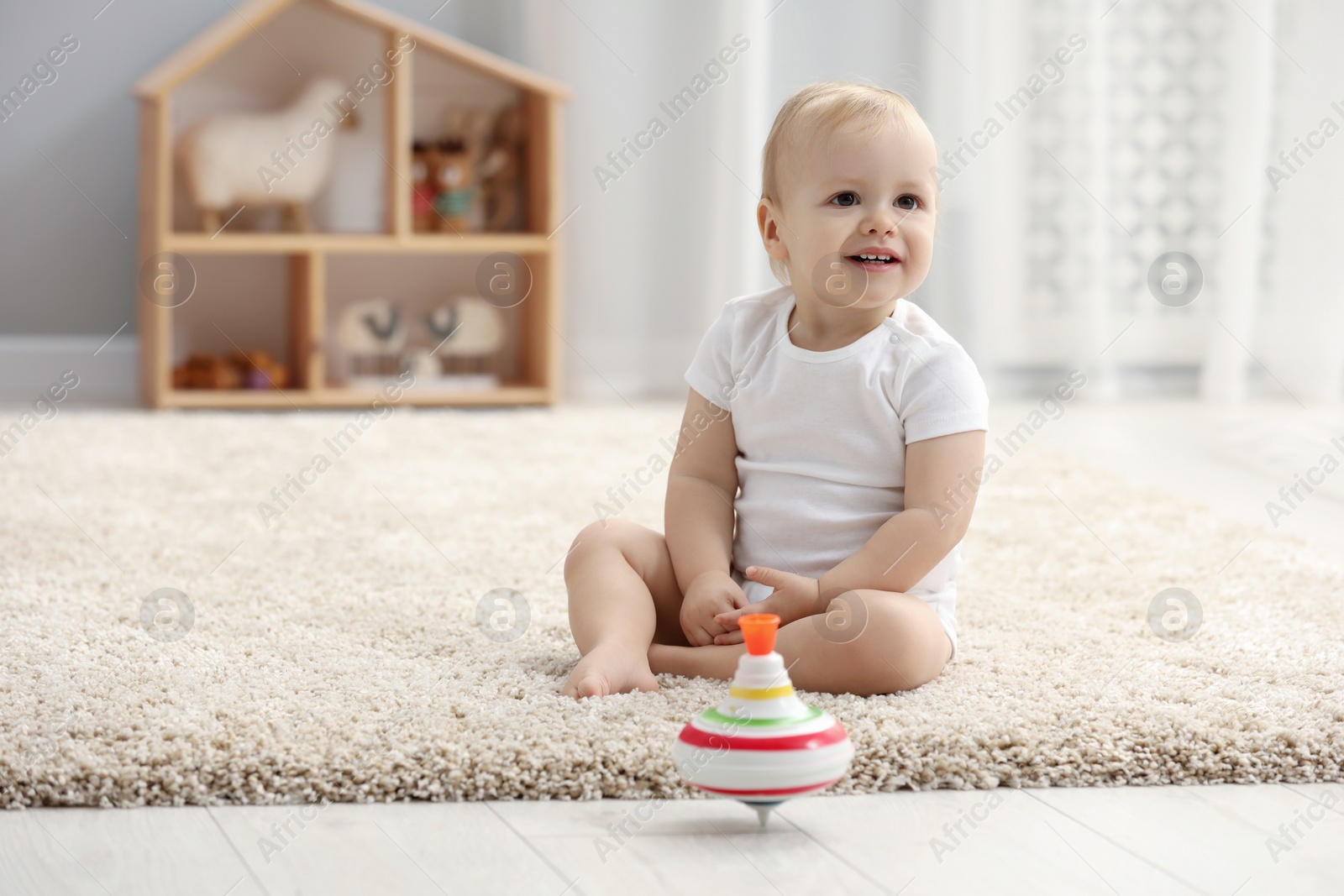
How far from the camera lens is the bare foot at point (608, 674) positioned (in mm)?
809

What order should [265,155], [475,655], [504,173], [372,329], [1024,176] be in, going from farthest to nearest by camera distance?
[1024,176]
[504,173]
[372,329]
[265,155]
[475,655]

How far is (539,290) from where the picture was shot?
2559 millimetres

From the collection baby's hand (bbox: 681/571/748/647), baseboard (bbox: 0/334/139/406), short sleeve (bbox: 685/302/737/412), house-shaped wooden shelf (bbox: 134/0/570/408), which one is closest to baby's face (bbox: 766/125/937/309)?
short sleeve (bbox: 685/302/737/412)

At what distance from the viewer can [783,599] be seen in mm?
858

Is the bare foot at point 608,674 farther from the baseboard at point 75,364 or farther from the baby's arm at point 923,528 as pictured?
the baseboard at point 75,364

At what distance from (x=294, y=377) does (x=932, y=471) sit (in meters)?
1.95

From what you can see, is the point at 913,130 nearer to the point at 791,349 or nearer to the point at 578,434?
the point at 791,349

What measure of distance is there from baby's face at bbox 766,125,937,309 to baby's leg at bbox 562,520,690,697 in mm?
228

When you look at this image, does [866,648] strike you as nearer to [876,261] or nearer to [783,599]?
[783,599]

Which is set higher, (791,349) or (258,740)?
(791,349)

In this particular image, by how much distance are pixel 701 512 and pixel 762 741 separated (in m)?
0.33

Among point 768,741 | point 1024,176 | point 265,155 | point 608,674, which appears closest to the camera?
point 768,741

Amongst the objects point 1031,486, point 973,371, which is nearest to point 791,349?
point 973,371

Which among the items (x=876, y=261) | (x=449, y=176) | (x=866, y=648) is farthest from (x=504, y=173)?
(x=866, y=648)
